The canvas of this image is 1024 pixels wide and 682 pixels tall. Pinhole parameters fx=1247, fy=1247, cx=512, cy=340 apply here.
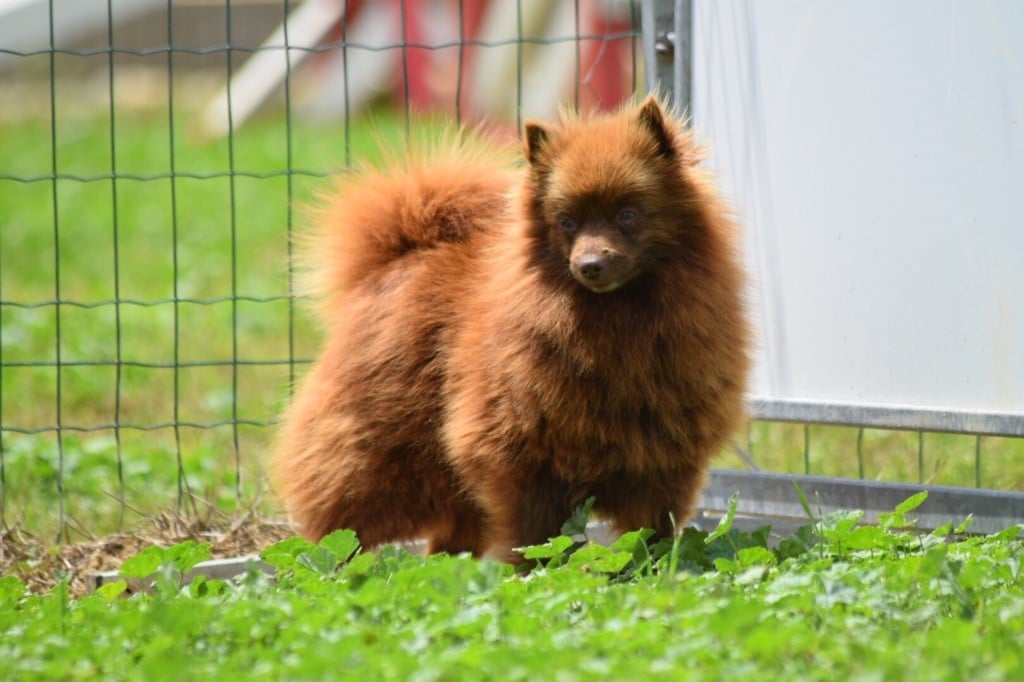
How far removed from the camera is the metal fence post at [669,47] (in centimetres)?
442

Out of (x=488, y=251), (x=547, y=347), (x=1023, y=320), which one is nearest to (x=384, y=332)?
(x=488, y=251)

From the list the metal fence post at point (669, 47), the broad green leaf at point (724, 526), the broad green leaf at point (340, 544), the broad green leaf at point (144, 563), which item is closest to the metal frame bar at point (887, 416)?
the broad green leaf at point (724, 526)

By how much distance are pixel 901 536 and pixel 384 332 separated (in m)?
1.68

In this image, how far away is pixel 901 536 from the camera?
3.52 metres

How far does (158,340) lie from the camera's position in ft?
25.0

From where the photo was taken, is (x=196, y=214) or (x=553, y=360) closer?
(x=553, y=360)

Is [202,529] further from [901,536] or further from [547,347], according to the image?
[901,536]

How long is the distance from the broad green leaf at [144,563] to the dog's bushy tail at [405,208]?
4.09 feet

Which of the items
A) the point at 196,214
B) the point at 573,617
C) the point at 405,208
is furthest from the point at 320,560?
the point at 196,214

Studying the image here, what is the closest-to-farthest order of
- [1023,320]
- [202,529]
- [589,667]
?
1. [589,667]
2. [1023,320]
3. [202,529]

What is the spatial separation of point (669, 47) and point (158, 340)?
4.26 m

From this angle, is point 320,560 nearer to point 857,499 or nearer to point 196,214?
point 857,499

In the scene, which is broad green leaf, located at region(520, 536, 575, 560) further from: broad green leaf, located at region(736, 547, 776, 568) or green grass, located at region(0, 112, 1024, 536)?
green grass, located at region(0, 112, 1024, 536)

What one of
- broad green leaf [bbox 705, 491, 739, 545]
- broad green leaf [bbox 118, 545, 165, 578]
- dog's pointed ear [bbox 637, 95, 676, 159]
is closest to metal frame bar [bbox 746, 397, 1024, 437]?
broad green leaf [bbox 705, 491, 739, 545]
